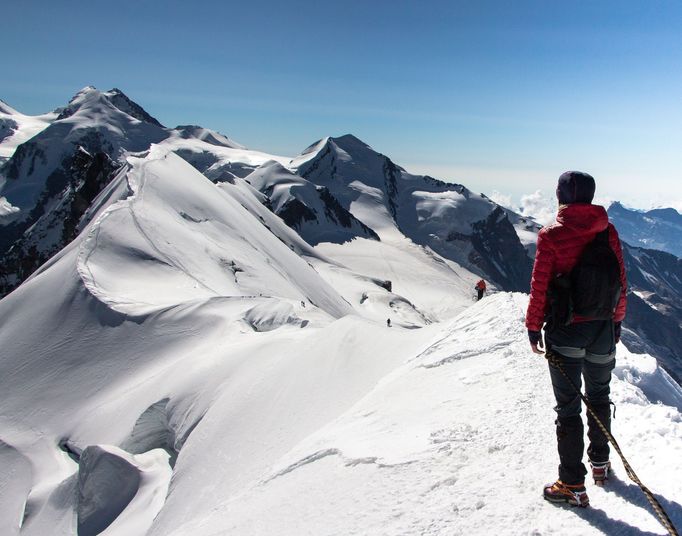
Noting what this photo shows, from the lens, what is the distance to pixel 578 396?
468 centimetres

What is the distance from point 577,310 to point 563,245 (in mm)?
592

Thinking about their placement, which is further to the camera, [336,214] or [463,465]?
[336,214]

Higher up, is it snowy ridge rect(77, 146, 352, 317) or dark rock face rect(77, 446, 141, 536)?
snowy ridge rect(77, 146, 352, 317)

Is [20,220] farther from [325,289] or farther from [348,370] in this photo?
[348,370]

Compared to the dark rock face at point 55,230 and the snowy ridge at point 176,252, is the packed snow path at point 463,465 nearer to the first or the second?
the snowy ridge at point 176,252

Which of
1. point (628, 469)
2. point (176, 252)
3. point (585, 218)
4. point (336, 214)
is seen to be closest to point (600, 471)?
point (628, 469)

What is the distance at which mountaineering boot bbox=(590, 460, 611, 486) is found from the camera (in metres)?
4.70

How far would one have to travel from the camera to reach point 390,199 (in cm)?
18938

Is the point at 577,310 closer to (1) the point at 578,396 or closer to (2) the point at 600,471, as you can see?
(1) the point at 578,396

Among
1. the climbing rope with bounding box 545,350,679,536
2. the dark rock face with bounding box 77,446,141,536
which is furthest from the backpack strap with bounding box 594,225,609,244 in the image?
the dark rock face with bounding box 77,446,141,536

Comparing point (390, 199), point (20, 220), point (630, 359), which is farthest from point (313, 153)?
point (630, 359)

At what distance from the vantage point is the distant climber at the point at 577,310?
4.55 m

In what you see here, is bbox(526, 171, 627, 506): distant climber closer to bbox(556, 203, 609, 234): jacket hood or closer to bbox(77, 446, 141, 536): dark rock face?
bbox(556, 203, 609, 234): jacket hood

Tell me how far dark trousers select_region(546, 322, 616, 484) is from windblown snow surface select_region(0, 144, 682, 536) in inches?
18.5
